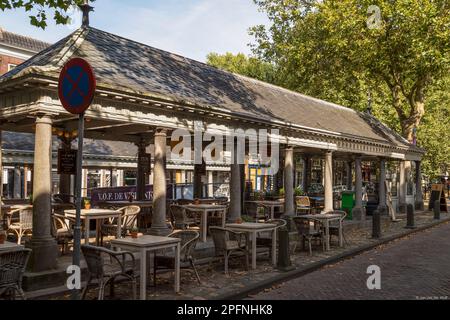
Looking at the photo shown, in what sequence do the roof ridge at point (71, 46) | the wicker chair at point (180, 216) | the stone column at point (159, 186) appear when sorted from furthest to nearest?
the wicker chair at point (180, 216) < the stone column at point (159, 186) < the roof ridge at point (71, 46)

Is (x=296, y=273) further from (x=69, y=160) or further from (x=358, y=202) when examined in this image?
(x=358, y=202)

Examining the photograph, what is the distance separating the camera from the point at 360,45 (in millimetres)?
22938

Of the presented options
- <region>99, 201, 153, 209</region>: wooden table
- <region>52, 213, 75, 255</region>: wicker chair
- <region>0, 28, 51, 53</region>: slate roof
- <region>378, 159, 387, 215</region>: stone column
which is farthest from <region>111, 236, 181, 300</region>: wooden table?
<region>0, 28, 51, 53</region>: slate roof

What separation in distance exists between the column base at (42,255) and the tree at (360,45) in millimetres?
19343

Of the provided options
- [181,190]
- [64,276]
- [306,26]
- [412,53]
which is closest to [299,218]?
[64,276]

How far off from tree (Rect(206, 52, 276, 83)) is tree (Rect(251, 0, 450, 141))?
844 cm

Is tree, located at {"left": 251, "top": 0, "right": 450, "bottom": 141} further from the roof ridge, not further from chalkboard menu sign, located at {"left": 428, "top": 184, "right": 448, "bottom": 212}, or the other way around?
the roof ridge

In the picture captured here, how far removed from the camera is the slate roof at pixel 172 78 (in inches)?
362

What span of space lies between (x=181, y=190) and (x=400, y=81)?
14441 mm

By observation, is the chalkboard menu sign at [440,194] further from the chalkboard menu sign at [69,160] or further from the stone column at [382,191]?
the chalkboard menu sign at [69,160]

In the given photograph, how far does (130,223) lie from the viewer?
11.1 metres

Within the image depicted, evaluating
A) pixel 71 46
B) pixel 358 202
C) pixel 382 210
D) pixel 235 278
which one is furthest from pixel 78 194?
pixel 382 210

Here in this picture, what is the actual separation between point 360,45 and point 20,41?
25690 millimetres

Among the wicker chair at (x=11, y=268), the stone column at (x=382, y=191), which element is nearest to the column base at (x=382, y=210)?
the stone column at (x=382, y=191)
